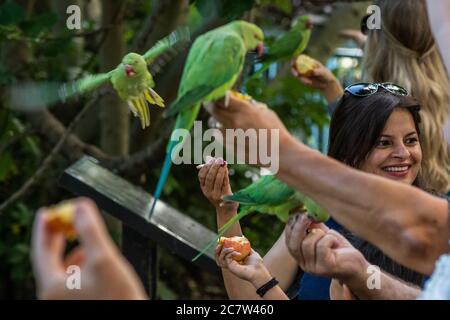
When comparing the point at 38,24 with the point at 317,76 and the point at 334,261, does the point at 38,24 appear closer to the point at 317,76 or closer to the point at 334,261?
the point at 317,76

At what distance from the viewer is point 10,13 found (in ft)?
10.3

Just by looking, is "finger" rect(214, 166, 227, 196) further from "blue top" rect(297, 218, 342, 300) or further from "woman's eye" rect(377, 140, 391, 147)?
"woman's eye" rect(377, 140, 391, 147)

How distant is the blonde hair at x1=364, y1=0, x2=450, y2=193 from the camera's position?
9.41 feet

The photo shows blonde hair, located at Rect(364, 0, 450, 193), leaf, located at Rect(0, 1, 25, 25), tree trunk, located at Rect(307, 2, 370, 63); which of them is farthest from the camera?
tree trunk, located at Rect(307, 2, 370, 63)

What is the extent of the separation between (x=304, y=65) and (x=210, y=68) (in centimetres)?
111

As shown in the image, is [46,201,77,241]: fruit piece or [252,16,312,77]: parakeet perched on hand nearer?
[46,201,77,241]: fruit piece

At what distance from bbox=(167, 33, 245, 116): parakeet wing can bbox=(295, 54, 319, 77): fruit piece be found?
2.98 feet

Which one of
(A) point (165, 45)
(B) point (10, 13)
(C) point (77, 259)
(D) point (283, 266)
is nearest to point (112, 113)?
(B) point (10, 13)

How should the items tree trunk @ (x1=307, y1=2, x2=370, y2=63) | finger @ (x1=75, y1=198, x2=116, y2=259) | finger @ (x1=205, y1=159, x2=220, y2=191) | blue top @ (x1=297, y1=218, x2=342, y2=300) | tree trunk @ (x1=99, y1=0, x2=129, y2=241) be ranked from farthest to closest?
tree trunk @ (x1=307, y1=2, x2=370, y2=63)
tree trunk @ (x1=99, y1=0, x2=129, y2=241)
blue top @ (x1=297, y1=218, x2=342, y2=300)
finger @ (x1=205, y1=159, x2=220, y2=191)
finger @ (x1=75, y1=198, x2=116, y2=259)

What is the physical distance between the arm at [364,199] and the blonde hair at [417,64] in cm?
140

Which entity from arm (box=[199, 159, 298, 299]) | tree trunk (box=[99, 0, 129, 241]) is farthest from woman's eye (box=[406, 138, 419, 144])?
tree trunk (box=[99, 0, 129, 241])
